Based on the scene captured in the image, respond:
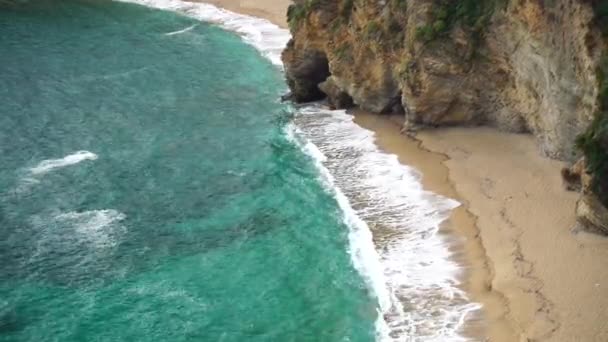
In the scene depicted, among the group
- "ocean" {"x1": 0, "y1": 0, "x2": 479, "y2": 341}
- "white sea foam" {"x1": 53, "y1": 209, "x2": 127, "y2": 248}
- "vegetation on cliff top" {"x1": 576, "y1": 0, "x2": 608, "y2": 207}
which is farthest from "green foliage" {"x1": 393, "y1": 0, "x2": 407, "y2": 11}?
"white sea foam" {"x1": 53, "y1": 209, "x2": 127, "y2": 248}

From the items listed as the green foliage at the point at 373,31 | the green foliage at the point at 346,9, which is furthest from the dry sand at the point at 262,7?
the green foliage at the point at 373,31

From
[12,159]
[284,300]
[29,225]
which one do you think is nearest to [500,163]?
[284,300]

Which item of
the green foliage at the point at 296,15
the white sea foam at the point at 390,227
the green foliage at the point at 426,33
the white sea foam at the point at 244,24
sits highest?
the green foliage at the point at 426,33

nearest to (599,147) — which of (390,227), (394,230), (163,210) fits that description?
(394,230)

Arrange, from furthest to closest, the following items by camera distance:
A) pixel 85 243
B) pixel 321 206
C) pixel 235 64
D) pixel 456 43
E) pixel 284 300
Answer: pixel 235 64, pixel 456 43, pixel 321 206, pixel 85 243, pixel 284 300

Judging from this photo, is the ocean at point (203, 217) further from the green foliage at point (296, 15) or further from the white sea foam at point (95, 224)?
the green foliage at point (296, 15)

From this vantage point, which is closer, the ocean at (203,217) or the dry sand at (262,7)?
the ocean at (203,217)

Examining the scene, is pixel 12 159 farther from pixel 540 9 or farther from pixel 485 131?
pixel 540 9
